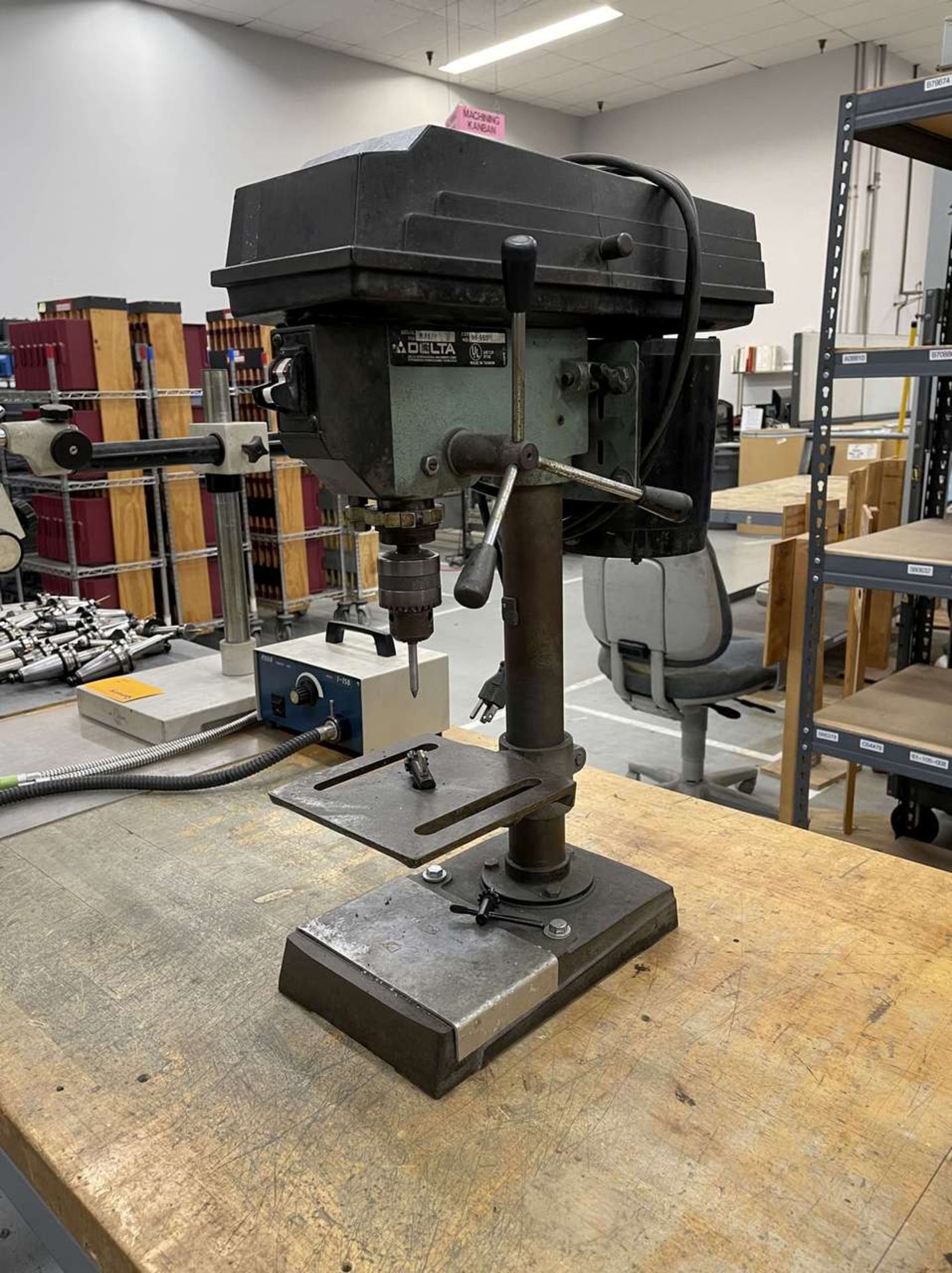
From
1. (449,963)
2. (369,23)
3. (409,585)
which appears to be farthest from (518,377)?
(369,23)

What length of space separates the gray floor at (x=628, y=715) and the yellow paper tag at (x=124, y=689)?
905 millimetres

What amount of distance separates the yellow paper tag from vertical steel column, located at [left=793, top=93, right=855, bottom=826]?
1185 millimetres

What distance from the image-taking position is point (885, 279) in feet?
22.0

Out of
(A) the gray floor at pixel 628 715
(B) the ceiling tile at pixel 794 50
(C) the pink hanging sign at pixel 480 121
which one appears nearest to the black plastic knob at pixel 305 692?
(A) the gray floor at pixel 628 715

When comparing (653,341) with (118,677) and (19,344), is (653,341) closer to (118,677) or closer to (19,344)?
(118,677)

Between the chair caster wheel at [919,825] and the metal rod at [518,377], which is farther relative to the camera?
the chair caster wheel at [919,825]

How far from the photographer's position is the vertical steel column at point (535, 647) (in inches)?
30.0

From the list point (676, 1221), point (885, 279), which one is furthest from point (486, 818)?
point (885, 279)

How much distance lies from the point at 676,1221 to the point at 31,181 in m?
5.58

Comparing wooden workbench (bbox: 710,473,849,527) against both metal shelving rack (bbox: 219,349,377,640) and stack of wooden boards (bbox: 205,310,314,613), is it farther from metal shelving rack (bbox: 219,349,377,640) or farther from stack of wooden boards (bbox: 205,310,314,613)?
stack of wooden boards (bbox: 205,310,314,613)

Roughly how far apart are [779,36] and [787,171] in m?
0.93

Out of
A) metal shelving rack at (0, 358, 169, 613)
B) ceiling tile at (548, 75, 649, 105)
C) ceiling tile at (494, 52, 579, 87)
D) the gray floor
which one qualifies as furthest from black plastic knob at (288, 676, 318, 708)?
ceiling tile at (548, 75, 649, 105)

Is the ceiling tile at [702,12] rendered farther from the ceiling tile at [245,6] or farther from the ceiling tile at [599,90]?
the ceiling tile at [245,6]

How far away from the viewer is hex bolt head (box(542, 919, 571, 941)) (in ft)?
2.44
